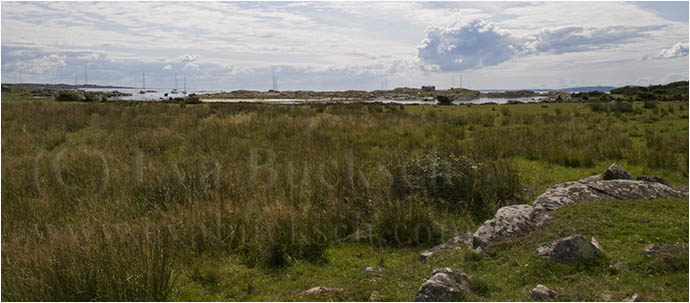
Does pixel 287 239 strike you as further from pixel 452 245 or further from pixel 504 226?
pixel 504 226

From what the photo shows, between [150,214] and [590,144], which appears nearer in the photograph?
[150,214]

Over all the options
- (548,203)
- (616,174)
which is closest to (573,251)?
(548,203)

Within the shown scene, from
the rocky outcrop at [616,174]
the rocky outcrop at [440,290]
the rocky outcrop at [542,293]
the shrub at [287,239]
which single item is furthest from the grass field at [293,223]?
the rocky outcrop at [616,174]

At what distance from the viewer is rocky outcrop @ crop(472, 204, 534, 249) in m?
6.43

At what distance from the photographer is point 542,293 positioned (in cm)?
469

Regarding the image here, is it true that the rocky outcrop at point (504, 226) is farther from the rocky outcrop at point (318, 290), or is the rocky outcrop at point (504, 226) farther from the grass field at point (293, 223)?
the rocky outcrop at point (318, 290)

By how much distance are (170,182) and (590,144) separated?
44.4 feet

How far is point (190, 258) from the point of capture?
655cm

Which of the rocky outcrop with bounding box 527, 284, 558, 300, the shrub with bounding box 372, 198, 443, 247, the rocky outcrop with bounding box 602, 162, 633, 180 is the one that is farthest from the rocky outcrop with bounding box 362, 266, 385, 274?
the rocky outcrop with bounding box 602, 162, 633, 180

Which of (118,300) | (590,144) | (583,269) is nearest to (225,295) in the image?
(118,300)

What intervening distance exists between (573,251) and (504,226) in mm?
1241

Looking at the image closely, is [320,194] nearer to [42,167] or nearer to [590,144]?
[42,167]

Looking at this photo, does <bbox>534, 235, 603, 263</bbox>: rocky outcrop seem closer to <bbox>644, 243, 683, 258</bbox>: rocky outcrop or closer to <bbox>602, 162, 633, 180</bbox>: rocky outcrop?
<bbox>644, 243, 683, 258</bbox>: rocky outcrop

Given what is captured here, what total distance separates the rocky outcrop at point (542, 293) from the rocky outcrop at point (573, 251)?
2.55 ft
